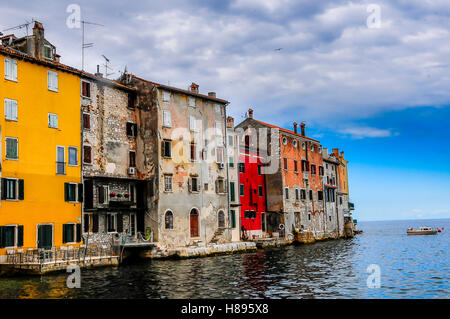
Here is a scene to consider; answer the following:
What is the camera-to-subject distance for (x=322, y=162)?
68938 mm

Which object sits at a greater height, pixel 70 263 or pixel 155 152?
pixel 155 152

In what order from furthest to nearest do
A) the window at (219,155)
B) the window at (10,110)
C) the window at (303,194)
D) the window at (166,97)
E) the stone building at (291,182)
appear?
the window at (303,194) < the stone building at (291,182) < the window at (219,155) < the window at (166,97) < the window at (10,110)

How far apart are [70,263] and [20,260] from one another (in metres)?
2.97

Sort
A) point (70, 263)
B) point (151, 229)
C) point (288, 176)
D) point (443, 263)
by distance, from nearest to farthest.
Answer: point (70, 263), point (443, 263), point (151, 229), point (288, 176)

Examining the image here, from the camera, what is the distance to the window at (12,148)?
30.6 m

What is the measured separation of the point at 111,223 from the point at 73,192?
454cm

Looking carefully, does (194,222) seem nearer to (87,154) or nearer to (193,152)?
(193,152)

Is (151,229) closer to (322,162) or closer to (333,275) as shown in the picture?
(333,275)

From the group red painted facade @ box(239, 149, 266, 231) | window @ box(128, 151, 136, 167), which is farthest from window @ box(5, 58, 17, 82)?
red painted facade @ box(239, 149, 266, 231)

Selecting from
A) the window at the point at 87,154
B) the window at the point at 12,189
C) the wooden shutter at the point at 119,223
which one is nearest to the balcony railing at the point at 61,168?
the window at the point at 87,154

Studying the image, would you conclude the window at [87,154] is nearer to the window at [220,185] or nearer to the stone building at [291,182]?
the window at [220,185]

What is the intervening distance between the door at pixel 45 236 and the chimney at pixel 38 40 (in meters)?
11.9

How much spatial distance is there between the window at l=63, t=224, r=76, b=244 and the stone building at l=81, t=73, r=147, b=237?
148 centimetres
